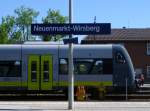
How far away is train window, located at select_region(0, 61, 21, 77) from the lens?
3067cm

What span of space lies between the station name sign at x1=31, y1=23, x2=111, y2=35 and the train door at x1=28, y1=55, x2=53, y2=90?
7.74 m

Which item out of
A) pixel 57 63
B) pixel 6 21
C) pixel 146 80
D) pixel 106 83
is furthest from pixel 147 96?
pixel 6 21

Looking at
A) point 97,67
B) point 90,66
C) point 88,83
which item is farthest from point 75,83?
point 97,67

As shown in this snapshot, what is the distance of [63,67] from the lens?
30.5 m

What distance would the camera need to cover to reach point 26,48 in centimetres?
3067

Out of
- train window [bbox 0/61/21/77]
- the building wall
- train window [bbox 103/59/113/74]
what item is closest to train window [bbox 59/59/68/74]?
train window [bbox 103/59/113/74]

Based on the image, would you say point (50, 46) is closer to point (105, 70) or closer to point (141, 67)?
point (105, 70)

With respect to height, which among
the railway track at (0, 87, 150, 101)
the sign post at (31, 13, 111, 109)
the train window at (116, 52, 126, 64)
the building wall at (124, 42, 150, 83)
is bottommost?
the railway track at (0, 87, 150, 101)

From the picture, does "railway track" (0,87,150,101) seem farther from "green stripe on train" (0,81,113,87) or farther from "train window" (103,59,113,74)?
"train window" (103,59,113,74)

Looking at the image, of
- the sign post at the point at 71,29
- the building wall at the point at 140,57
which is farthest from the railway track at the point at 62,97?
the building wall at the point at 140,57

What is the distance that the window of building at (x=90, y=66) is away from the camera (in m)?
30.5

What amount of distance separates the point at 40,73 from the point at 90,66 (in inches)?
114

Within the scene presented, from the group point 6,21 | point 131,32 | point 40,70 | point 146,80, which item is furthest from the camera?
point 6,21

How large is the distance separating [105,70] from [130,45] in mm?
39570
